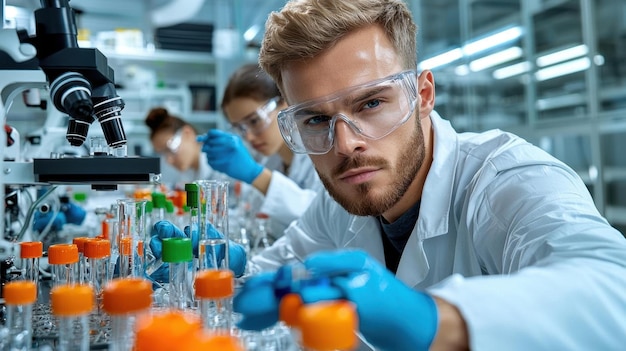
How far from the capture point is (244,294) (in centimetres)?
67

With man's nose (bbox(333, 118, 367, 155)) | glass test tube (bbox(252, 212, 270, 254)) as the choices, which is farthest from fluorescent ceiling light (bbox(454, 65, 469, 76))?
man's nose (bbox(333, 118, 367, 155))

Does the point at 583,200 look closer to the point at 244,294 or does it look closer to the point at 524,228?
the point at 524,228

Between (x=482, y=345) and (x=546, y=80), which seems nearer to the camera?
(x=482, y=345)

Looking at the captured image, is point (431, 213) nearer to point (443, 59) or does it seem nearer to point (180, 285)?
point (180, 285)

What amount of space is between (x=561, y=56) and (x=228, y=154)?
264cm

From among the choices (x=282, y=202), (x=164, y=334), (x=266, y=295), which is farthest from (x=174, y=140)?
(x=164, y=334)

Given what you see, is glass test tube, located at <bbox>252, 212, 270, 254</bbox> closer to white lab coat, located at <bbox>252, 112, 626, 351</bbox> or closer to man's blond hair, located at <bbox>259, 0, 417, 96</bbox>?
white lab coat, located at <bbox>252, 112, 626, 351</bbox>

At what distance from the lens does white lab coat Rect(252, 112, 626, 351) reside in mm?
729

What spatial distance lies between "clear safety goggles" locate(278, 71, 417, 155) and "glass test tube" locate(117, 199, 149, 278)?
46cm

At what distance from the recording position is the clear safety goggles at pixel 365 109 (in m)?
1.17

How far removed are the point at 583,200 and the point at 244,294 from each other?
2.34 ft

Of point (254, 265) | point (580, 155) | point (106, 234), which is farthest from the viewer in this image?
point (580, 155)

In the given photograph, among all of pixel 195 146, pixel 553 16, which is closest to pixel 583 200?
pixel 553 16

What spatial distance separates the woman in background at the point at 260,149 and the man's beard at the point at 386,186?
100 centimetres
